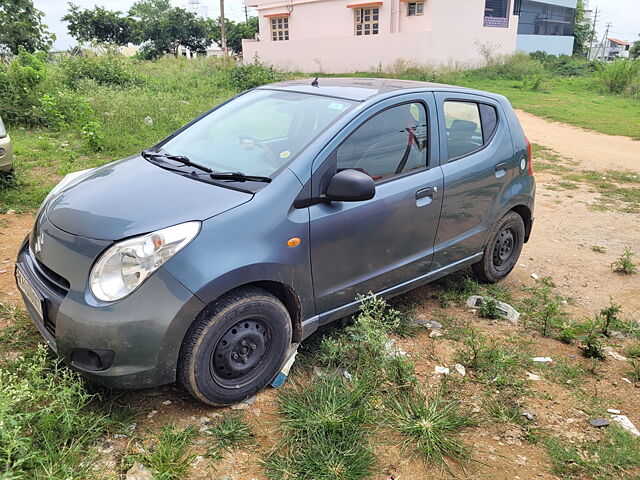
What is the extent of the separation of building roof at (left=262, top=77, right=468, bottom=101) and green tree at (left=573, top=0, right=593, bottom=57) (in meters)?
41.0

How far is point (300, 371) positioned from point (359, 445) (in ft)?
2.48

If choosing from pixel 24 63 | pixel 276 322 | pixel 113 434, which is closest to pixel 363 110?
pixel 276 322

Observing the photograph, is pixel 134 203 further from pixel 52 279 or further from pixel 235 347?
pixel 235 347

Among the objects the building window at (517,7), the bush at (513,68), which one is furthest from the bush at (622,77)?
the building window at (517,7)

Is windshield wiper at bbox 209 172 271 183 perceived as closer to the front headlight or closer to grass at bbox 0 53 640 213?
the front headlight

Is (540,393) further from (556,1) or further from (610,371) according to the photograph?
(556,1)

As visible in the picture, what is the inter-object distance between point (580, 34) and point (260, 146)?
44.1m

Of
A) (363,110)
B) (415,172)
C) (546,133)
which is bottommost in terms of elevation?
(546,133)

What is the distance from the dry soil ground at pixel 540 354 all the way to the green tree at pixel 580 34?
3820 cm

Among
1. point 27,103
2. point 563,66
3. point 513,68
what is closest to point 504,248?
point 27,103

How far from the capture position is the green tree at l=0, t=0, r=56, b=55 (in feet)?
84.9

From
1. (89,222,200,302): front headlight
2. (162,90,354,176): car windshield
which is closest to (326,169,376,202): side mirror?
(162,90,354,176): car windshield

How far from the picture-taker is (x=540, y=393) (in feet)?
10.5

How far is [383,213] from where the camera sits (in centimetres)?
339
